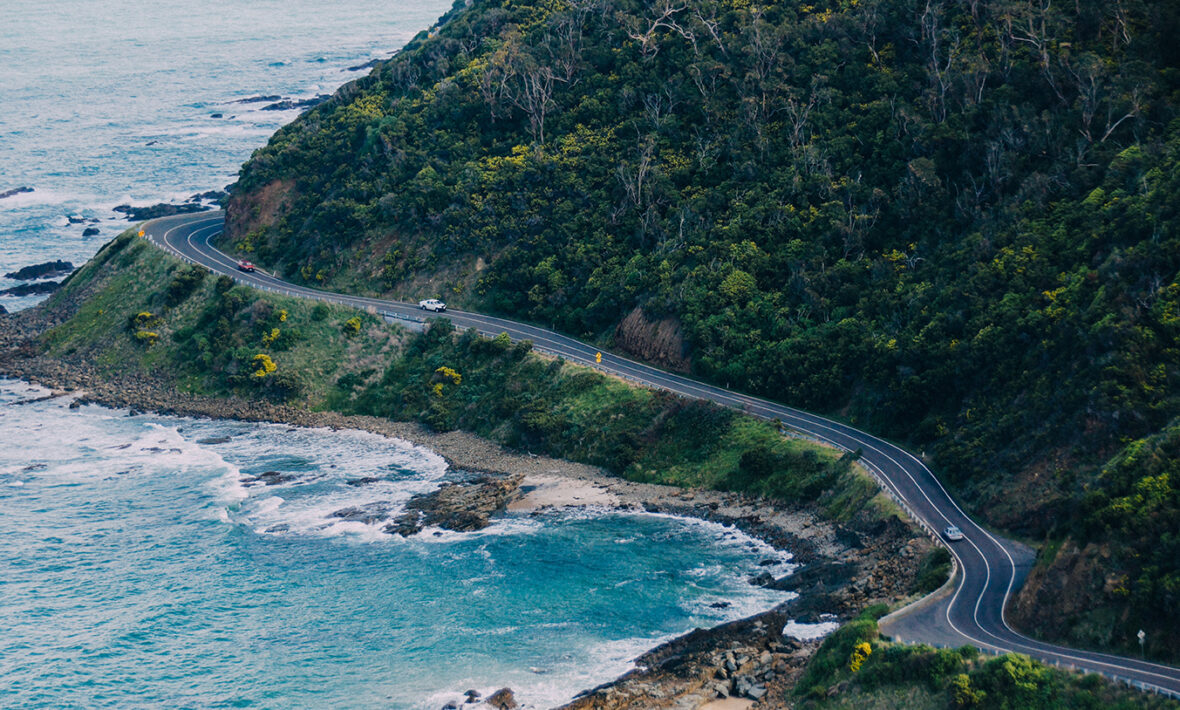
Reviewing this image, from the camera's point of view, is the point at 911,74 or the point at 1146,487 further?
the point at 911,74

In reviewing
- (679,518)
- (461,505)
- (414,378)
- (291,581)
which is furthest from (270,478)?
(679,518)

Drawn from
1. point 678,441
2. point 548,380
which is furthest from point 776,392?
point 548,380

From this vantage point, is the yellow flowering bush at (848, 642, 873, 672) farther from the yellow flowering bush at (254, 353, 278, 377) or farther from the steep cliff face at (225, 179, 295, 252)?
the steep cliff face at (225, 179, 295, 252)

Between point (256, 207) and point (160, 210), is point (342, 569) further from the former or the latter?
point (160, 210)

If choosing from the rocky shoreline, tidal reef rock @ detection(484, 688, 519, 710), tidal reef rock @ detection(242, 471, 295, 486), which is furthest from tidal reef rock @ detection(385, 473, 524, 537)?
tidal reef rock @ detection(484, 688, 519, 710)

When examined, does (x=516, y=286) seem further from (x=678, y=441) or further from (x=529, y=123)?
(x=678, y=441)

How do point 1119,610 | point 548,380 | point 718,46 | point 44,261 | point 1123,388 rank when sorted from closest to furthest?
1. point 1119,610
2. point 1123,388
3. point 548,380
4. point 718,46
5. point 44,261
